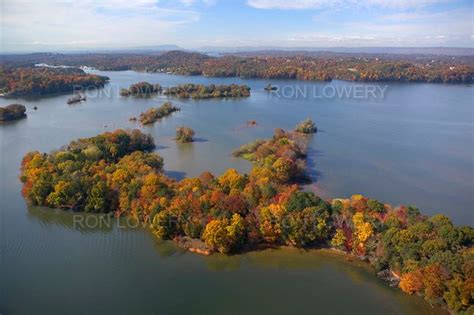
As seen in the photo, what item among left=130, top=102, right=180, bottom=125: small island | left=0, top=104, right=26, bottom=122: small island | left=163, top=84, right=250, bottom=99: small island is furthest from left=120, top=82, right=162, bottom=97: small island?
left=0, top=104, right=26, bottom=122: small island

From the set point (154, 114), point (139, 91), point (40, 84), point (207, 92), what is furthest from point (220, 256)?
point (40, 84)

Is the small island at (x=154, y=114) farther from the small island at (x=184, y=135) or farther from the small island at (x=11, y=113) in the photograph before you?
the small island at (x=11, y=113)

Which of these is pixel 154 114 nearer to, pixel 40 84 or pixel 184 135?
pixel 184 135

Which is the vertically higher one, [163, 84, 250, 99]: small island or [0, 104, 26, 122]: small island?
[163, 84, 250, 99]: small island

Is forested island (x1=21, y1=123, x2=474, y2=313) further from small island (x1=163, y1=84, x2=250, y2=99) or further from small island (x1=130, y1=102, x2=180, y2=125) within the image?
small island (x1=163, y1=84, x2=250, y2=99)

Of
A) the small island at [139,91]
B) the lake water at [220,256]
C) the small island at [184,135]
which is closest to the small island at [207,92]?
the small island at [139,91]

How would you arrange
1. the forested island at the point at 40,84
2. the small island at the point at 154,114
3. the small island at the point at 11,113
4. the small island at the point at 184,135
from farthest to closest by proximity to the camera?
the forested island at the point at 40,84 < the small island at the point at 11,113 < the small island at the point at 154,114 < the small island at the point at 184,135
